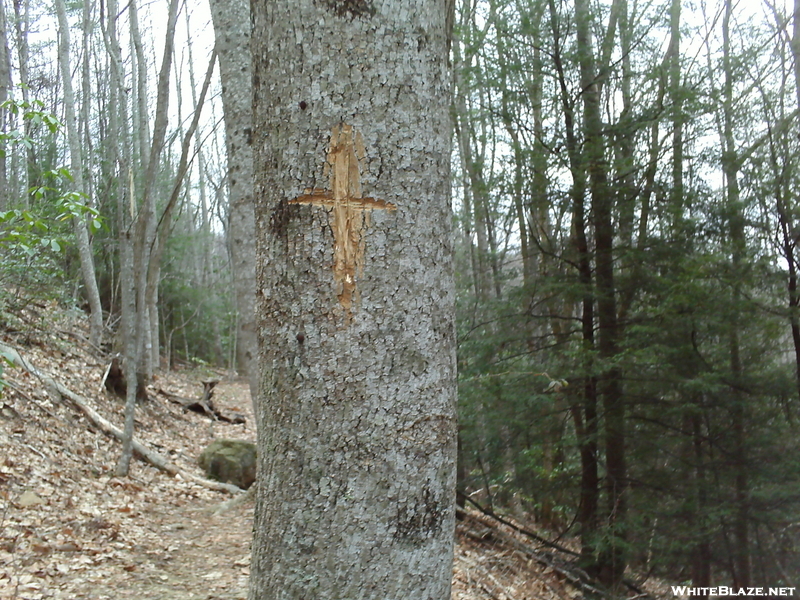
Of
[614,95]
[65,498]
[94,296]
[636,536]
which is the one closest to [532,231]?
[614,95]

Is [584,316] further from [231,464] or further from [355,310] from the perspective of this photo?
[355,310]

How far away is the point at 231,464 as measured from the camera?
778 cm

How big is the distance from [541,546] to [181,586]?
Result: 6.19 metres

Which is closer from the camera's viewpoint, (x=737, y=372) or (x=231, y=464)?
(x=231, y=464)

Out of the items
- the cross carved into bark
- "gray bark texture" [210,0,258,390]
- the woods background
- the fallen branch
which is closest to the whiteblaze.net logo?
the woods background

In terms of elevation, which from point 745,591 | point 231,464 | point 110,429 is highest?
point 110,429

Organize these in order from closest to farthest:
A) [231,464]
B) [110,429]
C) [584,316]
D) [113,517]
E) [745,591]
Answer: [113,517], [231,464], [110,429], [745,591], [584,316]

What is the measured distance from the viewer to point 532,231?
9836 mm

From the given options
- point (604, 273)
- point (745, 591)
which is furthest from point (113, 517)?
point (745, 591)

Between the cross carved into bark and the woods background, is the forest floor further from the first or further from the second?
the cross carved into bark

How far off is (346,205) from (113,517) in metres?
5.28

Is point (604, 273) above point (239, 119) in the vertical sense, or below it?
below

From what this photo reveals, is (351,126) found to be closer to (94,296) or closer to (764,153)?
(764,153)

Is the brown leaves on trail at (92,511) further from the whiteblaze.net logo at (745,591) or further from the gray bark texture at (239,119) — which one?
the whiteblaze.net logo at (745,591)
